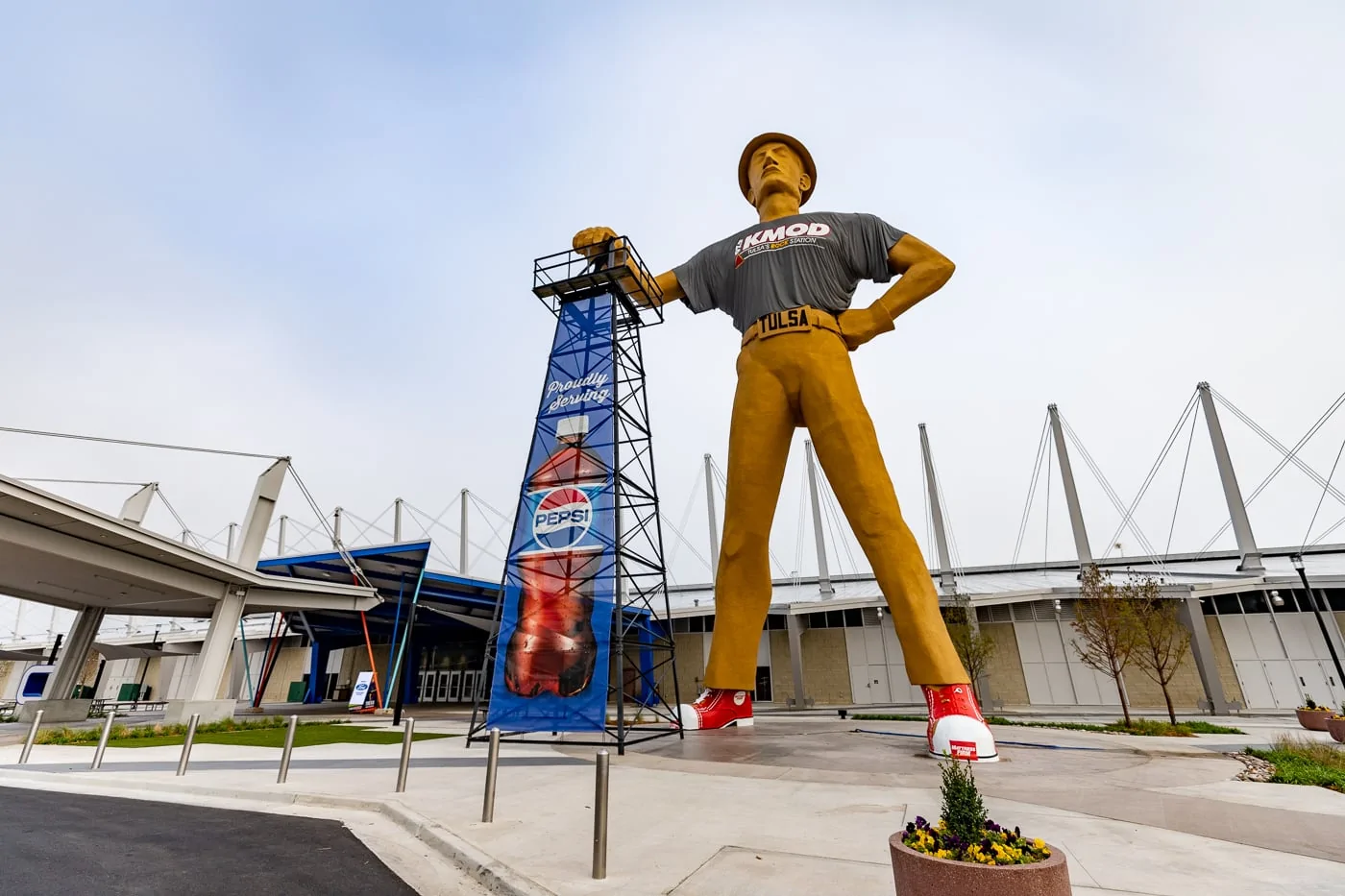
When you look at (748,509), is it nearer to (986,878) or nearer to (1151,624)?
(986,878)

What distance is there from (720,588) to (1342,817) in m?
8.72

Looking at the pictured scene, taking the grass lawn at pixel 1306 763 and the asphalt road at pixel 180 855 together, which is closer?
the asphalt road at pixel 180 855

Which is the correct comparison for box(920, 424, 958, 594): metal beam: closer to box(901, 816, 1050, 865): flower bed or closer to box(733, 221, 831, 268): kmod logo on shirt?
box(733, 221, 831, 268): kmod logo on shirt

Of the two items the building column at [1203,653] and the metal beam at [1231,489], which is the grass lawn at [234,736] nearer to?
the building column at [1203,653]

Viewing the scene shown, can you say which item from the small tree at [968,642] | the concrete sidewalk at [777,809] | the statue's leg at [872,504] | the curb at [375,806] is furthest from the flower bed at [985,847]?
the small tree at [968,642]

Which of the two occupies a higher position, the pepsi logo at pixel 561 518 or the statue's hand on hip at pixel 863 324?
the statue's hand on hip at pixel 863 324

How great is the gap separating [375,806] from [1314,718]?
21542 millimetres

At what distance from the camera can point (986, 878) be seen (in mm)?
3000

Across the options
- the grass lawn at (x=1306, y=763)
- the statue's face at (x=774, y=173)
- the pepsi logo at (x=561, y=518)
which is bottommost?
the grass lawn at (x=1306, y=763)

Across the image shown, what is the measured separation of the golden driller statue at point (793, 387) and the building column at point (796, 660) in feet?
55.9

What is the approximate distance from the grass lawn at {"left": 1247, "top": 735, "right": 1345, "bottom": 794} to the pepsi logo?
1132cm

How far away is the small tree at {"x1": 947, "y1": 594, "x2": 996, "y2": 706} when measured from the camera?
74.6ft

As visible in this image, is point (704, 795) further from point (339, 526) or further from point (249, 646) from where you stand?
point (249, 646)

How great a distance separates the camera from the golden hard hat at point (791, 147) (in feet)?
47.1
